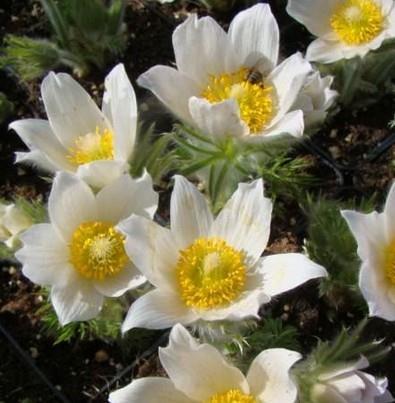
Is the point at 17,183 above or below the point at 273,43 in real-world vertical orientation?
below

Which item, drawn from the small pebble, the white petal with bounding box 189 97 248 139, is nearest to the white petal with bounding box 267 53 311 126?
the white petal with bounding box 189 97 248 139

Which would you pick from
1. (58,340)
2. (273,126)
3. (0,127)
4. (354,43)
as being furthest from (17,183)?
(354,43)

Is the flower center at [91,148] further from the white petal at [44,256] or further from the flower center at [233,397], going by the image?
the flower center at [233,397]

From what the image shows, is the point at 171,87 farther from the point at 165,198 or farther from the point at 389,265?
the point at 389,265

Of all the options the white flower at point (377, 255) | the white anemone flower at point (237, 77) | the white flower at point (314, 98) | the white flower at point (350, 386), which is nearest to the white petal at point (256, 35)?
the white anemone flower at point (237, 77)

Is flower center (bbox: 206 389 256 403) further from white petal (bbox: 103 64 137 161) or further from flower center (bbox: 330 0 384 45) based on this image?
flower center (bbox: 330 0 384 45)

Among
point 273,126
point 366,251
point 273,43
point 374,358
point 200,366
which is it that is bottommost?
point 374,358

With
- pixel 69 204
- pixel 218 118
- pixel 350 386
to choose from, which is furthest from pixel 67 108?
pixel 350 386

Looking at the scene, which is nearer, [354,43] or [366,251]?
[366,251]

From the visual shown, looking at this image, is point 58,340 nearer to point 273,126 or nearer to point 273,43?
point 273,126
